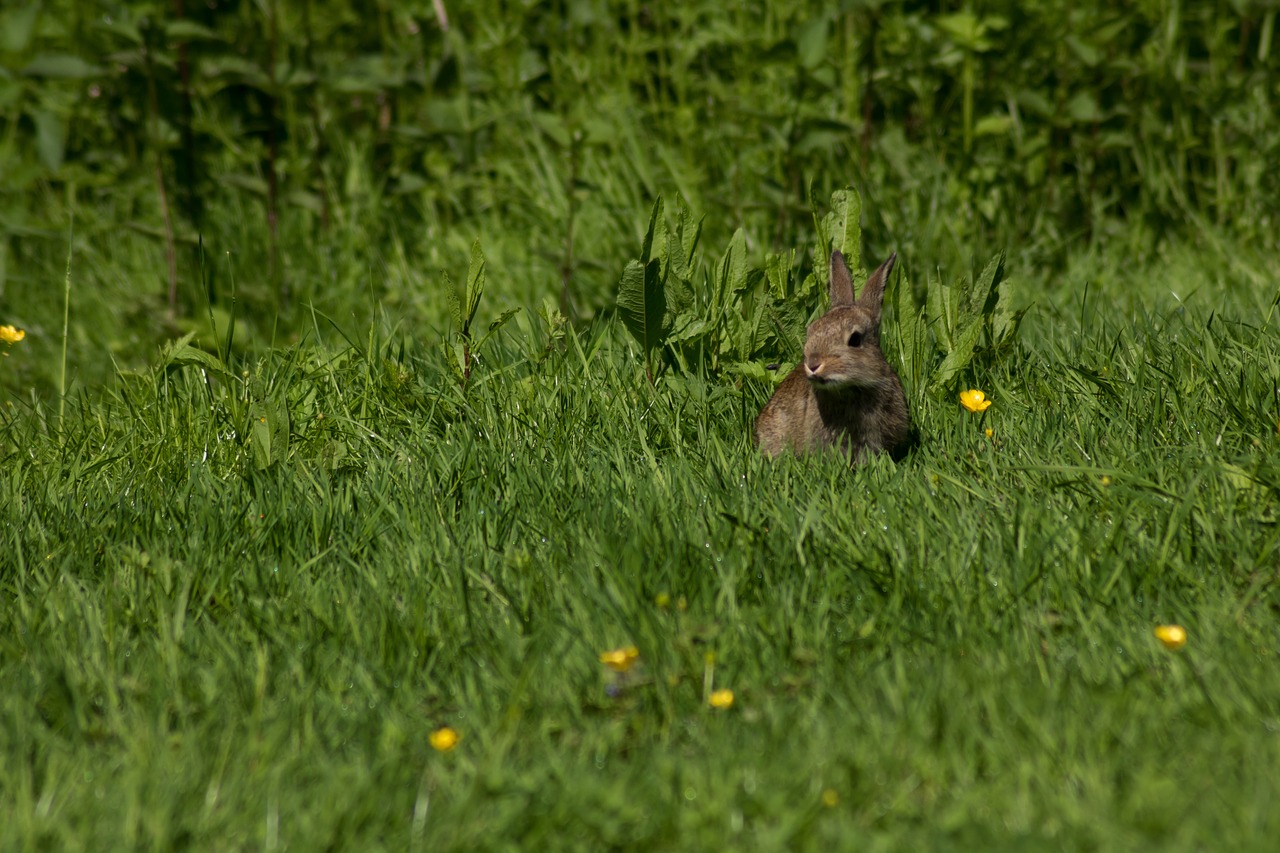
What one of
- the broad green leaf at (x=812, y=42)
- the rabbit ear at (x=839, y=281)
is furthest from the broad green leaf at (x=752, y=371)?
Answer: the broad green leaf at (x=812, y=42)

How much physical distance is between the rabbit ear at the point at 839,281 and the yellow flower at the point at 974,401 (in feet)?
1.65

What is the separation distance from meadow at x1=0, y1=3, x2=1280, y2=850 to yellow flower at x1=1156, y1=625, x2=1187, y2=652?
0.17 ft

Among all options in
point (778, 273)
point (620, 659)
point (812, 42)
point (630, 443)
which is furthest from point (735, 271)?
point (620, 659)

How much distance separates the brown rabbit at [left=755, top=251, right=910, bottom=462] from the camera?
4.04 meters

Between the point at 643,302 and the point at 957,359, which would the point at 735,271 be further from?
the point at 957,359

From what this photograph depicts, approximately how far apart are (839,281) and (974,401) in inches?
24.0

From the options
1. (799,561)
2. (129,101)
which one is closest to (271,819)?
(799,561)

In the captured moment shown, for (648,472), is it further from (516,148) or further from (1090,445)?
(516,148)

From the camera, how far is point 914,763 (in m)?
2.48

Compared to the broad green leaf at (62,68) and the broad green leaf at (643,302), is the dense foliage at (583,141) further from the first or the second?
the broad green leaf at (643,302)

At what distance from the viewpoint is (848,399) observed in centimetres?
414

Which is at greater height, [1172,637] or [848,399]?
[1172,637]

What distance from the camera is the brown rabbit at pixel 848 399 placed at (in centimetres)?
404

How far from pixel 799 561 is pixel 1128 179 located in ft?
13.0
